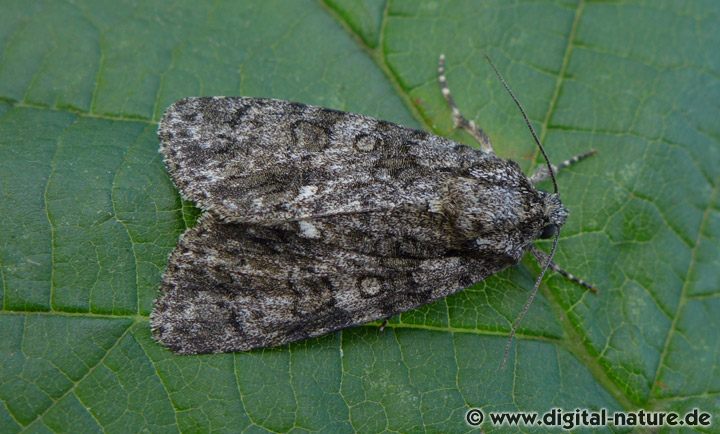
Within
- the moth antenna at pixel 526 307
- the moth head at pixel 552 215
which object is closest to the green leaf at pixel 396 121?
the moth antenna at pixel 526 307

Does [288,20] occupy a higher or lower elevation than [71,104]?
higher

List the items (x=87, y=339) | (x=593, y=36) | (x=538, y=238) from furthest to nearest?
(x=593, y=36), (x=538, y=238), (x=87, y=339)

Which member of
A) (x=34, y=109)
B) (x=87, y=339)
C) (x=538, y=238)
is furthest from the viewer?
(x=538, y=238)

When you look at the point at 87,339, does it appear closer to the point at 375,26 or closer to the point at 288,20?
the point at 288,20

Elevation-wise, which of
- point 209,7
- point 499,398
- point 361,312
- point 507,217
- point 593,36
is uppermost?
point 593,36

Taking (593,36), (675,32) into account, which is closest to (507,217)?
(593,36)

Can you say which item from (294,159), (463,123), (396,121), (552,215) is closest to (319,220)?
(294,159)

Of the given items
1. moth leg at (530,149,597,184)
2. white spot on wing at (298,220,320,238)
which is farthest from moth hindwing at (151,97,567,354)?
moth leg at (530,149,597,184)
